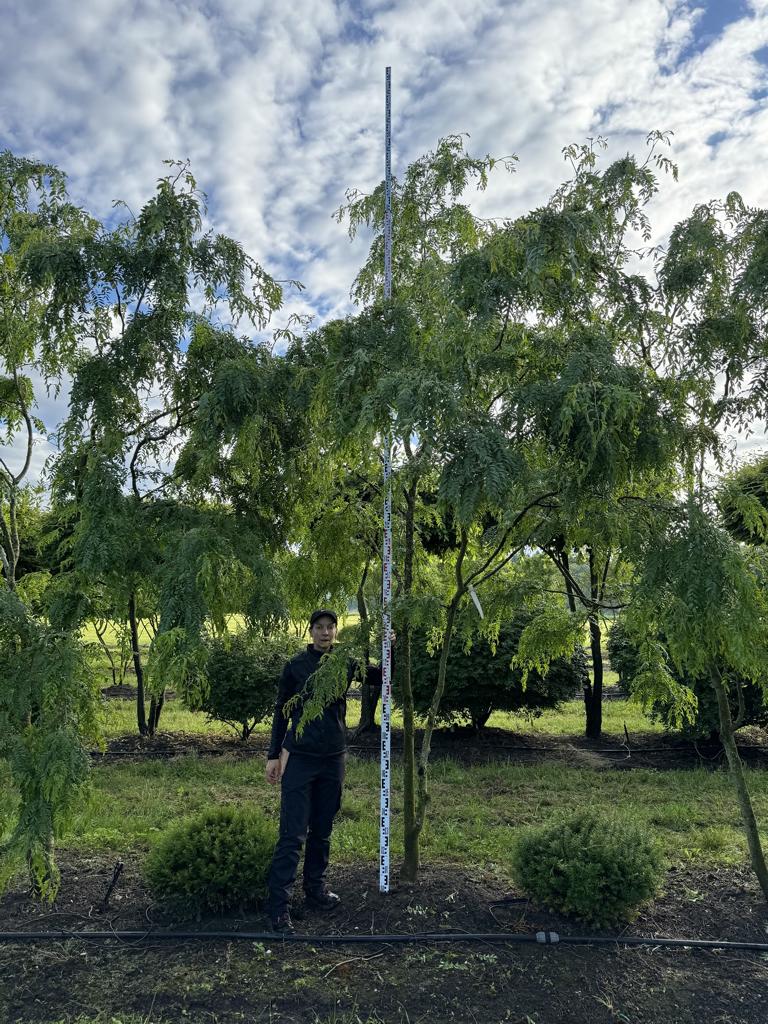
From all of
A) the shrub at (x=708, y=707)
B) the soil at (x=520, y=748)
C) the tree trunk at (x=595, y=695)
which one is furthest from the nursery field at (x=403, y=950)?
the tree trunk at (x=595, y=695)

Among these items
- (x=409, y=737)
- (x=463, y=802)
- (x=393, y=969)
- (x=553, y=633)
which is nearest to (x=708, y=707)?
(x=463, y=802)

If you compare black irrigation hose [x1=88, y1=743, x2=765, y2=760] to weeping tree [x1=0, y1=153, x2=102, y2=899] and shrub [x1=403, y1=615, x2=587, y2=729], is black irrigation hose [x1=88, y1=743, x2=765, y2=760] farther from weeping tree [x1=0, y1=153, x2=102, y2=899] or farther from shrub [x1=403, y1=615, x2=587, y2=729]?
weeping tree [x1=0, y1=153, x2=102, y2=899]

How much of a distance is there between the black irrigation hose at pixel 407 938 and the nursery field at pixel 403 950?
0.03m

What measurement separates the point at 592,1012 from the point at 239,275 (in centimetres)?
423

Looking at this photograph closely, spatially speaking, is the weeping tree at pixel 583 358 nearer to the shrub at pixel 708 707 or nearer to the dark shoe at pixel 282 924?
the dark shoe at pixel 282 924

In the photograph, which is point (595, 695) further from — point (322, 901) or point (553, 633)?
point (322, 901)

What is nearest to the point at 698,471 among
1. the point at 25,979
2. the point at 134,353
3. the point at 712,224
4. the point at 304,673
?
the point at 712,224

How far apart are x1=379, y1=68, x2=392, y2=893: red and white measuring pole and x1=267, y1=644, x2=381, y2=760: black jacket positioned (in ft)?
0.82

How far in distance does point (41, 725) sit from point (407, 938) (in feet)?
7.16

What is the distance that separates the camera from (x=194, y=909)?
428cm

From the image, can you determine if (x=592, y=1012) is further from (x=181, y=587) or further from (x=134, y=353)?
(x=134, y=353)

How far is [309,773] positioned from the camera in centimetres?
444

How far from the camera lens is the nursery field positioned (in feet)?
11.2

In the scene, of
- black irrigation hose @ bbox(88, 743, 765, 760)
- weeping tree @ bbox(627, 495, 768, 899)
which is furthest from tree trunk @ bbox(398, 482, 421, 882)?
black irrigation hose @ bbox(88, 743, 765, 760)
